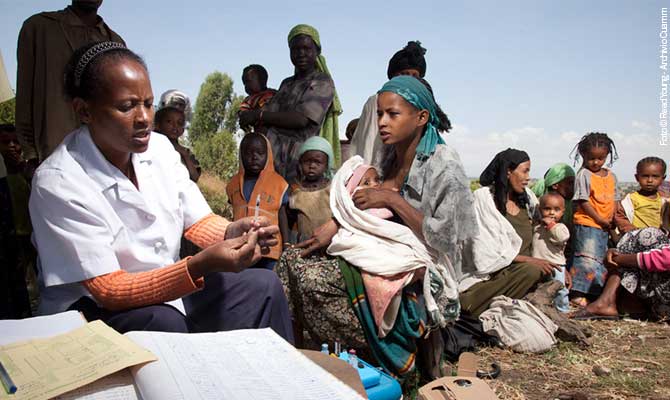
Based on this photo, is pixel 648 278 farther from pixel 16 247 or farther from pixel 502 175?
pixel 16 247

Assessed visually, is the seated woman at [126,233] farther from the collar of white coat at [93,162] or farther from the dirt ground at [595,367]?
the dirt ground at [595,367]

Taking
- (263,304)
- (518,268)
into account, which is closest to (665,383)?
(518,268)

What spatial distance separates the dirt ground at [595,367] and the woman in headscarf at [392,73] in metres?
2.06

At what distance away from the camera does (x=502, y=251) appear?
4.41 metres

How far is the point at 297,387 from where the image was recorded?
3.78 ft

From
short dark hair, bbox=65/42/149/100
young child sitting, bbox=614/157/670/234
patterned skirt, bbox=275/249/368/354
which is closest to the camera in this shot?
short dark hair, bbox=65/42/149/100

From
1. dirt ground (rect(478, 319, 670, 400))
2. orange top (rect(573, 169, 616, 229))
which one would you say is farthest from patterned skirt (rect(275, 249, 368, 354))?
orange top (rect(573, 169, 616, 229))

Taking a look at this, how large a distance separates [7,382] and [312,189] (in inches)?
145

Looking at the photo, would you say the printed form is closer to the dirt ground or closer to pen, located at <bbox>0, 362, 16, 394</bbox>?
pen, located at <bbox>0, 362, 16, 394</bbox>

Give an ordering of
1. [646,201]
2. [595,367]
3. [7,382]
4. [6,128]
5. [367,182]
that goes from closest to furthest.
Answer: [7,382], [367,182], [595,367], [6,128], [646,201]

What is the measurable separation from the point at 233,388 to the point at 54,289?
102 centimetres

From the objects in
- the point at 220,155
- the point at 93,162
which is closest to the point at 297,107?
the point at 93,162

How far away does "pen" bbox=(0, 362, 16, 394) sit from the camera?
1.08m

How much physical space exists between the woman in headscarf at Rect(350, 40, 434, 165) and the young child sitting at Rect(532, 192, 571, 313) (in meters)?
1.74
